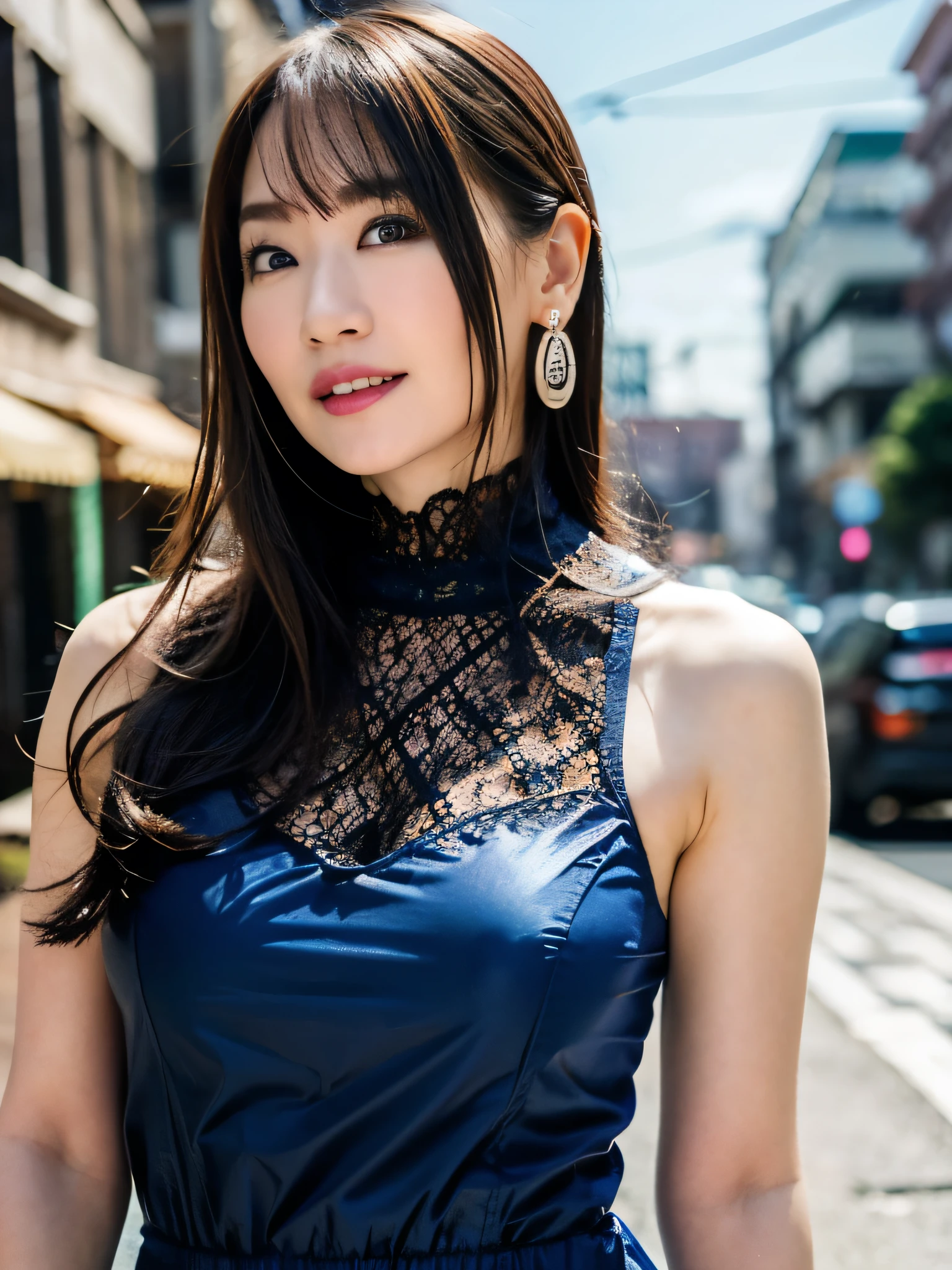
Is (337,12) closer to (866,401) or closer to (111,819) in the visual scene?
(111,819)

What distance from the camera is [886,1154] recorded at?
10.4ft

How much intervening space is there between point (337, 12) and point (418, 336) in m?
0.48

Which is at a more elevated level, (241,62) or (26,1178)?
(241,62)

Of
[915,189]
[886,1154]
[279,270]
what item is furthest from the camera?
[915,189]

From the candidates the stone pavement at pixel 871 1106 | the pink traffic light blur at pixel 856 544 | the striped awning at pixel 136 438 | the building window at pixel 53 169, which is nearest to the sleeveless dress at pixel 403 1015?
the stone pavement at pixel 871 1106

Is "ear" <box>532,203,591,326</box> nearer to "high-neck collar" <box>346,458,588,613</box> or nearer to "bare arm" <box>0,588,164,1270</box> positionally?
"high-neck collar" <box>346,458,588,613</box>

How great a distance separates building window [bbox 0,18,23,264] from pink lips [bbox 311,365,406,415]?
6.11 m

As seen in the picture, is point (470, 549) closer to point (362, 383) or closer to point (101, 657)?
point (362, 383)

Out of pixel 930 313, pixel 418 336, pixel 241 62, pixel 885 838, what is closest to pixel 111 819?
pixel 418 336

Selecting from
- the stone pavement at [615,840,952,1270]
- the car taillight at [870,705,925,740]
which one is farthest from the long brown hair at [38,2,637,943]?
the car taillight at [870,705,925,740]

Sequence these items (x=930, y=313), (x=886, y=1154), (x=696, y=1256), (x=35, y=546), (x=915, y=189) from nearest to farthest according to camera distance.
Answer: (x=696, y=1256) → (x=886, y=1154) → (x=35, y=546) → (x=930, y=313) → (x=915, y=189)

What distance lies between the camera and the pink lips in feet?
4.60

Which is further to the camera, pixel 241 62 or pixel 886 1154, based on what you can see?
pixel 886 1154

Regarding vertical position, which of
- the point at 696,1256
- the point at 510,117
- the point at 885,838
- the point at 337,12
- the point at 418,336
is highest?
the point at 337,12
